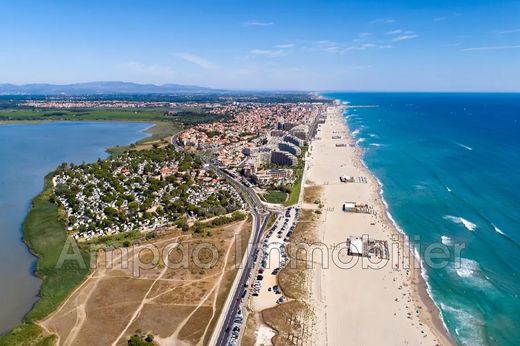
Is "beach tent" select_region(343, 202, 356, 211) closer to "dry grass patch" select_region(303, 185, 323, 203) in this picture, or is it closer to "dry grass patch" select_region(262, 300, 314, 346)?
"dry grass patch" select_region(303, 185, 323, 203)

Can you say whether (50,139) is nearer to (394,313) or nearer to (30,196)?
(30,196)

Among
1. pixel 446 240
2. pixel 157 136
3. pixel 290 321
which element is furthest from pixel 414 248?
pixel 157 136

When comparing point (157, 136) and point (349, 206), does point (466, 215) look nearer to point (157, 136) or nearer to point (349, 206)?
point (349, 206)

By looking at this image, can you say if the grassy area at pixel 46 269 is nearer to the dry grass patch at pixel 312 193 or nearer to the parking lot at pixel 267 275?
the parking lot at pixel 267 275

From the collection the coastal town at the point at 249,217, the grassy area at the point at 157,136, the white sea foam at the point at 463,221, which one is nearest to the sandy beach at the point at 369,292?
the coastal town at the point at 249,217

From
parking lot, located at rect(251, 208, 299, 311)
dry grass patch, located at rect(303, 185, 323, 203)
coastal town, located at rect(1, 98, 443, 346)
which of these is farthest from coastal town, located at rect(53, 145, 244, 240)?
dry grass patch, located at rect(303, 185, 323, 203)

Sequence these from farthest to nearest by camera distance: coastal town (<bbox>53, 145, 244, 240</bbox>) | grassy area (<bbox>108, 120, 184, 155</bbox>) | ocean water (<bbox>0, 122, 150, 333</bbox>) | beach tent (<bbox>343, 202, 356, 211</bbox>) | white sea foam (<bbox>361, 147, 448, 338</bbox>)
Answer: grassy area (<bbox>108, 120, 184, 155</bbox>) < beach tent (<bbox>343, 202, 356, 211</bbox>) < coastal town (<bbox>53, 145, 244, 240</bbox>) < ocean water (<bbox>0, 122, 150, 333</bbox>) < white sea foam (<bbox>361, 147, 448, 338</bbox>)
